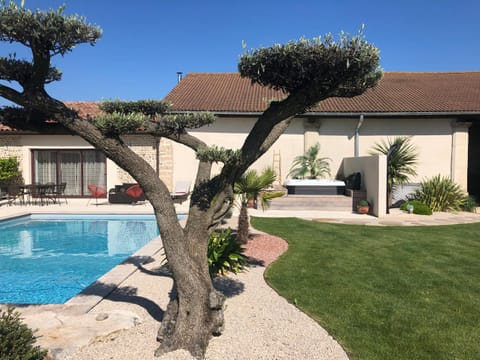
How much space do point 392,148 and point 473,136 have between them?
317 inches

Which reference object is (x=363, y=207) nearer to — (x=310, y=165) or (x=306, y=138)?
(x=310, y=165)

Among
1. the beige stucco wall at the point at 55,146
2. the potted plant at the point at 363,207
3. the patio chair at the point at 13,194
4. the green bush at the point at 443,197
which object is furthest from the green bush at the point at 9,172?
the green bush at the point at 443,197

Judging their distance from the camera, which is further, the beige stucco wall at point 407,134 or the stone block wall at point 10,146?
the stone block wall at point 10,146

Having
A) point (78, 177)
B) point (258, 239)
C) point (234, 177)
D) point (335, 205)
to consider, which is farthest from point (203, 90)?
point (234, 177)

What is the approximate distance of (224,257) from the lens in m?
6.39

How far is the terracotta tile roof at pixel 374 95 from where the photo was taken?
51.8ft

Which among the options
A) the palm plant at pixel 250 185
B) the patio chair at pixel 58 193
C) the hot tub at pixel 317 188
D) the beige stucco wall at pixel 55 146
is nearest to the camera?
the palm plant at pixel 250 185

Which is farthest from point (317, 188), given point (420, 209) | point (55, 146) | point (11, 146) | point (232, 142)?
point (11, 146)

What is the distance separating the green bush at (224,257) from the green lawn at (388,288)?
612mm

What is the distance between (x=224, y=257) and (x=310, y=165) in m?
10.0

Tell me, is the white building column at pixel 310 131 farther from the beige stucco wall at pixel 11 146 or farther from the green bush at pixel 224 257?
the beige stucco wall at pixel 11 146

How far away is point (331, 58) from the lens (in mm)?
3006

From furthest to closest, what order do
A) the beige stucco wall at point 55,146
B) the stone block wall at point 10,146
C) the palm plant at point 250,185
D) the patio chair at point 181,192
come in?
1. the stone block wall at point 10,146
2. the beige stucco wall at point 55,146
3. the patio chair at point 181,192
4. the palm plant at point 250,185

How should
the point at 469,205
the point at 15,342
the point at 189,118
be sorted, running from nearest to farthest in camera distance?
the point at 15,342
the point at 189,118
the point at 469,205
